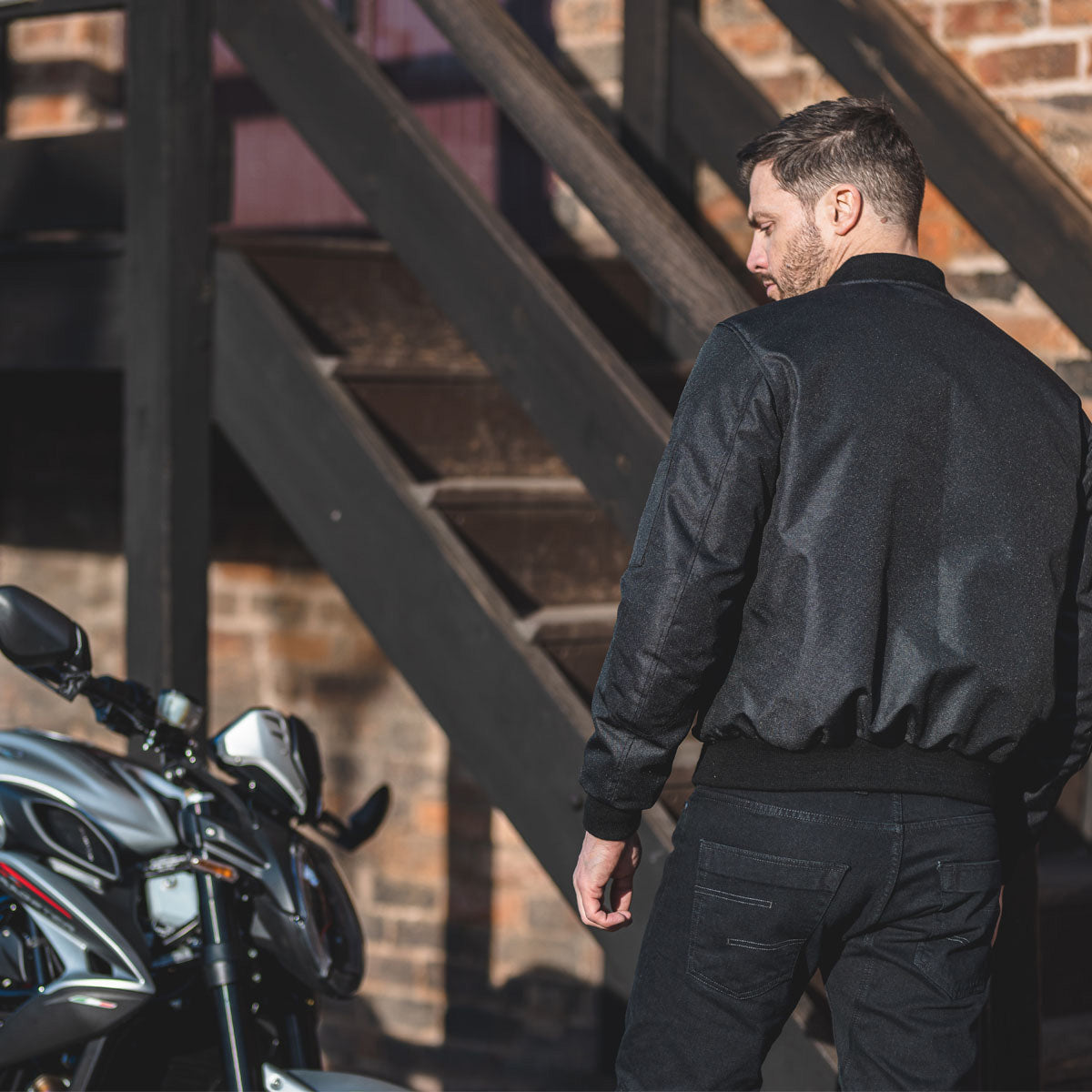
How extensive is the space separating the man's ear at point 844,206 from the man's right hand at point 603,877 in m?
0.78

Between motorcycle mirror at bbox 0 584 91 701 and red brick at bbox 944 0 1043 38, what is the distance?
2.62 m

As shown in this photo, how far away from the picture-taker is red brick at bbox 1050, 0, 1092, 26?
3588mm

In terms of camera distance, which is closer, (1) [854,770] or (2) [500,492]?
(1) [854,770]

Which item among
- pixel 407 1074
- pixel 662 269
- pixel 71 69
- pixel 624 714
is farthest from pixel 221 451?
pixel 624 714

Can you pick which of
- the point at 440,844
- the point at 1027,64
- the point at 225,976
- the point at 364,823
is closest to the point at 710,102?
the point at 1027,64

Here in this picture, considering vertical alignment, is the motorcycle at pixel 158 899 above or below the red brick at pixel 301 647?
above

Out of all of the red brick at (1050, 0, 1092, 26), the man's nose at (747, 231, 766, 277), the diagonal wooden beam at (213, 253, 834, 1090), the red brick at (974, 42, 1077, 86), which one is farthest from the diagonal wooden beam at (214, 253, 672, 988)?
the red brick at (1050, 0, 1092, 26)

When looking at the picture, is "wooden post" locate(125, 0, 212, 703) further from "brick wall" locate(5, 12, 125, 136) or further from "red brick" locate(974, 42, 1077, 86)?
"brick wall" locate(5, 12, 125, 136)

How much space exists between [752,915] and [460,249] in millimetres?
1445

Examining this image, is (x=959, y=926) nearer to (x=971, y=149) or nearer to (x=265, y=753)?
(x=265, y=753)

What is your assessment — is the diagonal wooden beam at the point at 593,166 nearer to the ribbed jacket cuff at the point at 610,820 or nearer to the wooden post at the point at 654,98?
the ribbed jacket cuff at the point at 610,820

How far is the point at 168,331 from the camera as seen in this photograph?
3.21 meters

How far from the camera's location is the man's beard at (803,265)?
1.94 metres

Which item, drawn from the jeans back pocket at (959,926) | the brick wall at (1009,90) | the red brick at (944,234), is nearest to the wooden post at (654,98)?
the brick wall at (1009,90)
